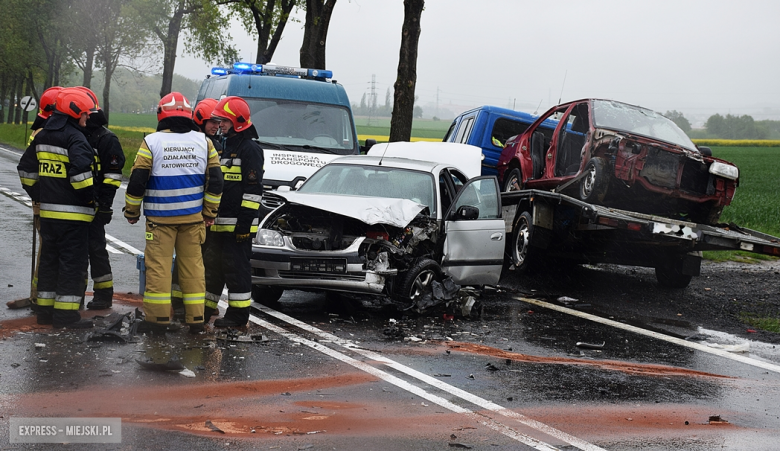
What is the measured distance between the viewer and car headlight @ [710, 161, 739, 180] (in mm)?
10406

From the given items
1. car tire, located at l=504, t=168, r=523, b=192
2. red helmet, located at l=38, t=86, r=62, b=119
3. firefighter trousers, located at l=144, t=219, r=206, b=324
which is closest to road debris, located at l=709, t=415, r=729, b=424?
firefighter trousers, located at l=144, t=219, r=206, b=324

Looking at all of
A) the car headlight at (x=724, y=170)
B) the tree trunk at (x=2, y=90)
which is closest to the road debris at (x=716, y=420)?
the car headlight at (x=724, y=170)

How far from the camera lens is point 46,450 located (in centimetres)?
430

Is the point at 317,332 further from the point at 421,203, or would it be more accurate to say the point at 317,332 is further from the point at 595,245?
the point at 595,245

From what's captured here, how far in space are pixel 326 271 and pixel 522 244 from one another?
14.6 ft

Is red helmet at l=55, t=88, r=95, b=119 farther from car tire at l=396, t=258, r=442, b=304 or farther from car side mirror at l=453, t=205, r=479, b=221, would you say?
car side mirror at l=453, t=205, r=479, b=221

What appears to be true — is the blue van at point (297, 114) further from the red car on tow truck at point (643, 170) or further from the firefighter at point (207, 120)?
the firefighter at point (207, 120)

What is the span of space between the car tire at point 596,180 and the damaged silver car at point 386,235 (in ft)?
4.05

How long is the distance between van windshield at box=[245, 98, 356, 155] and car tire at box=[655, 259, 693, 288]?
4.79 metres

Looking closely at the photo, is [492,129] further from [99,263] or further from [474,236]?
[99,263]

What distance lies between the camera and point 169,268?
22.8 ft

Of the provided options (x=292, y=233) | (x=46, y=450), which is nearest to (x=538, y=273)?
(x=292, y=233)

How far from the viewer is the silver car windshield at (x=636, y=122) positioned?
11.1 m

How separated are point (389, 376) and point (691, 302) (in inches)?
241
